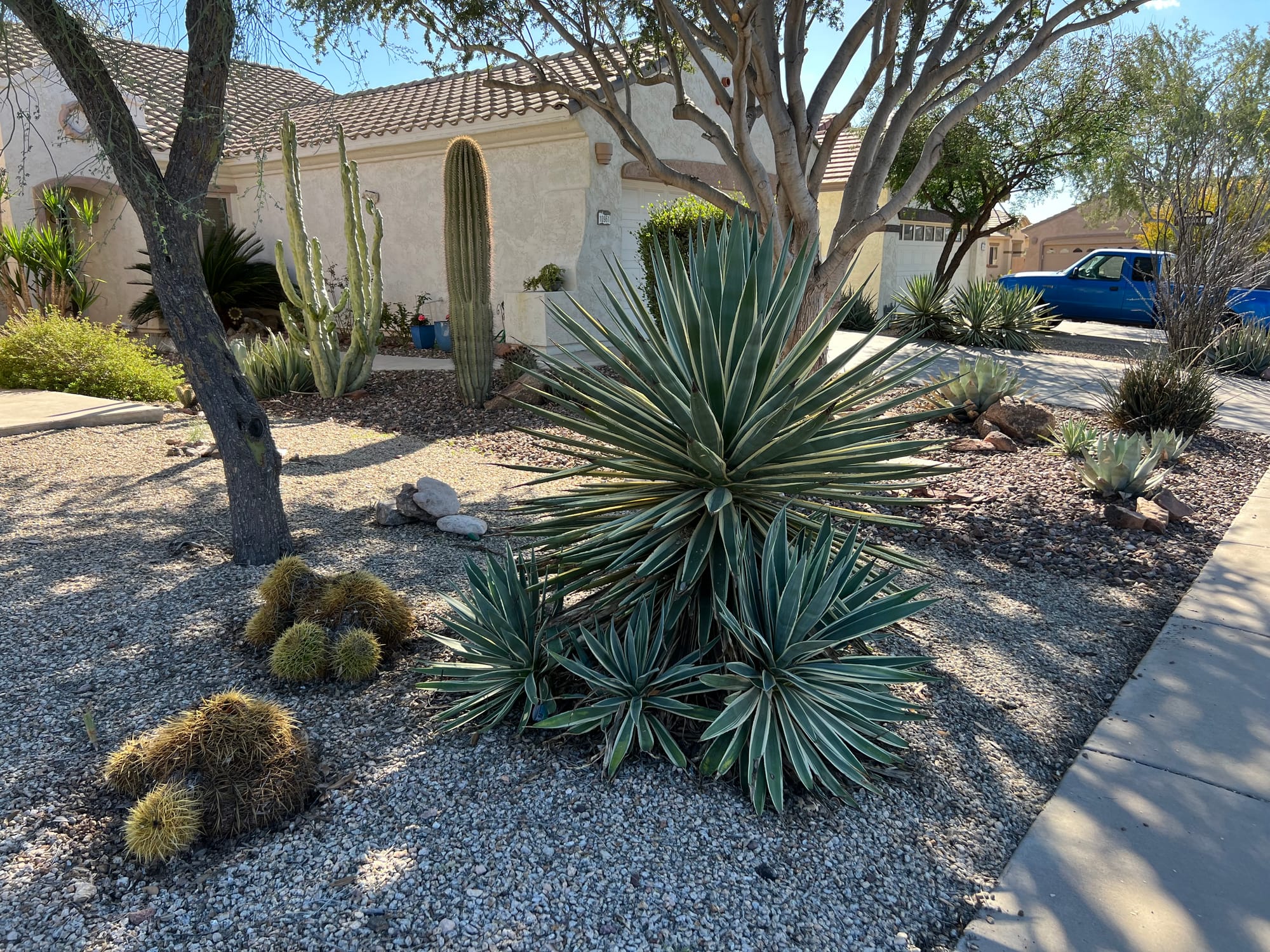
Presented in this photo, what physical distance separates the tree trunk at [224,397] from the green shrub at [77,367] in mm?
5702

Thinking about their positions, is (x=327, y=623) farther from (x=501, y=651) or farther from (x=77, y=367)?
(x=77, y=367)

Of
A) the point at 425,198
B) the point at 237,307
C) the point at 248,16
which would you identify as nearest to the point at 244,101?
the point at 237,307

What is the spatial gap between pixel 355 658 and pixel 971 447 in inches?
225

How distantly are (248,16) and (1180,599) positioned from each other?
5.45 meters

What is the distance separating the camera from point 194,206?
4.44 meters

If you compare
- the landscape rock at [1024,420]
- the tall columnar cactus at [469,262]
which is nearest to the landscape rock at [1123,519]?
the landscape rock at [1024,420]

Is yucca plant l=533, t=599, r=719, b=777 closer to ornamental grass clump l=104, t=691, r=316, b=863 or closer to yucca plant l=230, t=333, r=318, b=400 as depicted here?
ornamental grass clump l=104, t=691, r=316, b=863

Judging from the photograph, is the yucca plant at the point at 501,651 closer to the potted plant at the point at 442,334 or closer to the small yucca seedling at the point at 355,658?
the small yucca seedling at the point at 355,658

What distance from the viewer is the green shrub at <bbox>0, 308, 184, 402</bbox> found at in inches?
376

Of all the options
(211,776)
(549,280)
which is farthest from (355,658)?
(549,280)

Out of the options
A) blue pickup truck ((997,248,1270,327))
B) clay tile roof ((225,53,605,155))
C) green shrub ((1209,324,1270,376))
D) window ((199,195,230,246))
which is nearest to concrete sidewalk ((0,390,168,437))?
clay tile roof ((225,53,605,155))

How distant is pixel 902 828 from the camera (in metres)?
2.76

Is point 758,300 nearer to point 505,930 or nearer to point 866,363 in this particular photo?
point 866,363

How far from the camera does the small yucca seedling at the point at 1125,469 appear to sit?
6.05 m
